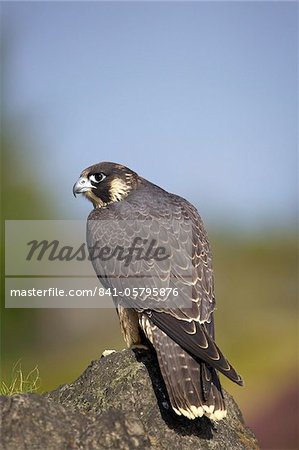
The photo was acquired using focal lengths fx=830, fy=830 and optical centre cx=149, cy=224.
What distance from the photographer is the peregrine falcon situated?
5.20 m

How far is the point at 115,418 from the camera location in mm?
4523

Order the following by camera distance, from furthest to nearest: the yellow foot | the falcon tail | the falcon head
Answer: the falcon head → the yellow foot → the falcon tail

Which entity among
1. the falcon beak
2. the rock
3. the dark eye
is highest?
the dark eye

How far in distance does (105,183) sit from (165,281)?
4.38 ft

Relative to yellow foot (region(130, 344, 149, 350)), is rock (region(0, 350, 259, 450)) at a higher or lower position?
lower

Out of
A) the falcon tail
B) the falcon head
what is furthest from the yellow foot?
the falcon head

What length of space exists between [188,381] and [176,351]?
219 millimetres

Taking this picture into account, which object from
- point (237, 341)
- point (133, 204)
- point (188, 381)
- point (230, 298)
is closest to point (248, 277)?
point (230, 298)

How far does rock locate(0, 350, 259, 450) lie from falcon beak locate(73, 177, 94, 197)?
5.19 feet

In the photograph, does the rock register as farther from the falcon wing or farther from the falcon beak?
the falcon beak

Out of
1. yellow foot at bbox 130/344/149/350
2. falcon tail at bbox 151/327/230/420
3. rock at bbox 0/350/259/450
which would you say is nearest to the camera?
rock at bbox 0/350/259/450

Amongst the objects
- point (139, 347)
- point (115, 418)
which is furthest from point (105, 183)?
point (115, 418)

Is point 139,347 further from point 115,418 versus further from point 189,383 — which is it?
point 115,418

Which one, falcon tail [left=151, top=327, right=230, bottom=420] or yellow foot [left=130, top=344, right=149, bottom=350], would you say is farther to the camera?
yellow foot [left=130, top=344, right=149, bottom=350]
